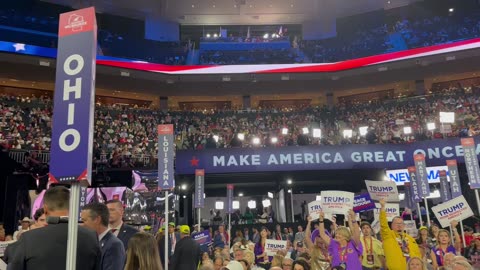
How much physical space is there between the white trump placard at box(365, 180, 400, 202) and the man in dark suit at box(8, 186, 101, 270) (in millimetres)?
6680

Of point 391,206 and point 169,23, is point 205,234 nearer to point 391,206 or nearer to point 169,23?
point 391,206

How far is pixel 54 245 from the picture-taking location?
2.72 metres

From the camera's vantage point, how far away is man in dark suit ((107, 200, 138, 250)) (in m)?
4.86

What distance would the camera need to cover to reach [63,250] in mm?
2729

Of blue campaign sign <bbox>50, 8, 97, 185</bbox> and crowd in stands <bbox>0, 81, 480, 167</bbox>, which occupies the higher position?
crowd in stands <bbox>0, 81, 480, 167</bbox>

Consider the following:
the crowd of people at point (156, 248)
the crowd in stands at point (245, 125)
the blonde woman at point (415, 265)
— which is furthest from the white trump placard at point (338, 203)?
the crowd in stands at point (245, 125)

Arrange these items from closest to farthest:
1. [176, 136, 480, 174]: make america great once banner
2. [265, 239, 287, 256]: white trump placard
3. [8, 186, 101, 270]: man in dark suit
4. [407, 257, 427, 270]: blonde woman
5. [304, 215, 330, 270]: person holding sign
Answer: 1. [8, 186, 101, 270]: man in dark suit
2. [407, 257, 427, 270]: blonde woman
3. [304, 215, 330, 270]: person holding sign
4. [265, 239, 287, 256]: white trump placard
5. [176, 136, 480, 174]: make america great once banner

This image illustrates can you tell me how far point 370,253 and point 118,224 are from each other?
4.24m

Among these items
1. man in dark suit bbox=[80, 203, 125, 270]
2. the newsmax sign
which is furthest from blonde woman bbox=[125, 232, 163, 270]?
the newsmax sign

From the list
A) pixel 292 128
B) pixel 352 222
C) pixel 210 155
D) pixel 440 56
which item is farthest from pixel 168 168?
pixel 440 56

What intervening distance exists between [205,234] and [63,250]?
827cm

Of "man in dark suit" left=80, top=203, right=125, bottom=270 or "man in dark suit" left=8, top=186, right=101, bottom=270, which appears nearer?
"man in dark suit" left=8, top=186, right=101, bottom=270

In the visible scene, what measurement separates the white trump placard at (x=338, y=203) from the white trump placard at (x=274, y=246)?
175 cm

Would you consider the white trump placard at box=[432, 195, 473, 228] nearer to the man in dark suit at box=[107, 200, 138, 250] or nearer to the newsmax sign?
the man in dark suit at box=[107, 200, 138, 250]
